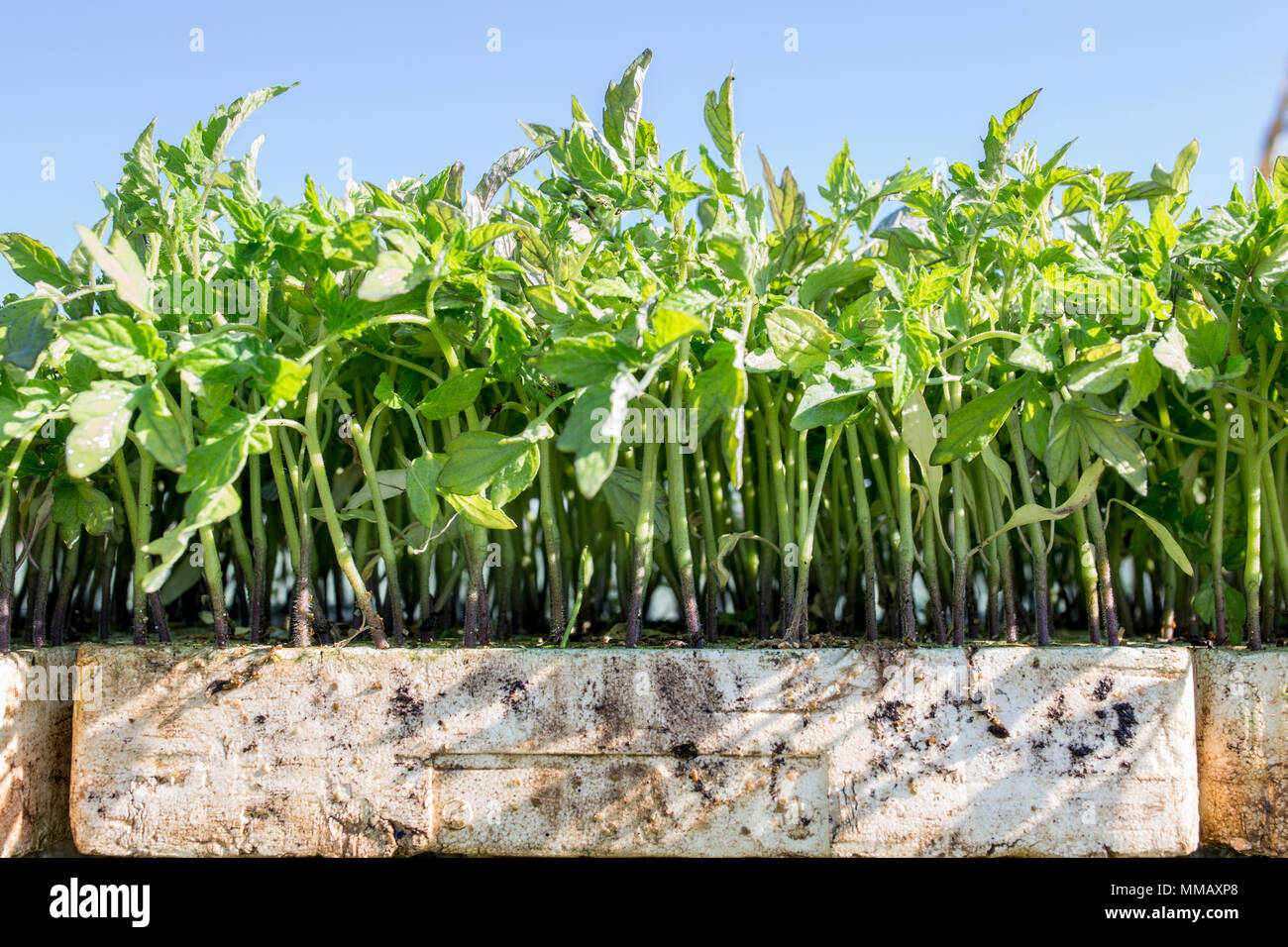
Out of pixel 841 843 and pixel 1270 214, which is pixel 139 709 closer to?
pixel 841 843

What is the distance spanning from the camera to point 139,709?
0.76 meters

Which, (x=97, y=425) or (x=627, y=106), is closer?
(x=97, y=425)

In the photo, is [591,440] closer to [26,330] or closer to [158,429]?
[158,429]

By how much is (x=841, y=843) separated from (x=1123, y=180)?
2.29 ft

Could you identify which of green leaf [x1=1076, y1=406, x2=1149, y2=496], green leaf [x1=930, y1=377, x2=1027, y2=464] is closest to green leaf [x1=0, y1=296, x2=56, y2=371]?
green leaf [x1=930, y1=377, x2=1027, y2=464]

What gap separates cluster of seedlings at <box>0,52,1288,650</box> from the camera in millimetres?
690

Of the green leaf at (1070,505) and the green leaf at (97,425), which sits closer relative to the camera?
the green leaf at (97,425)

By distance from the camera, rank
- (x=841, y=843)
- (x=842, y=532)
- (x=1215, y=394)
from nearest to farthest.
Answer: (x=841, y=843) → (x=1215, y=394) → (x=842, y=532)

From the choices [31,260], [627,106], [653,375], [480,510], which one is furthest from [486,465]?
[31,260]

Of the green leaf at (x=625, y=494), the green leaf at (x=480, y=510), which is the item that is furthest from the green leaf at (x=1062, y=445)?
the green leaf at (x=480, y=510)

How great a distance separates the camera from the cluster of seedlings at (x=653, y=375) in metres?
0.69

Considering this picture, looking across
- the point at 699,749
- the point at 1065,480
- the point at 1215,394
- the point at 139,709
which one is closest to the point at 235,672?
the point at 139,709

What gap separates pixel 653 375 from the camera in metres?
0.71

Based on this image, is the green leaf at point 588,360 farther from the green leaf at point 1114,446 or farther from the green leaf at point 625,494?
the green leaf at point 1114,446
